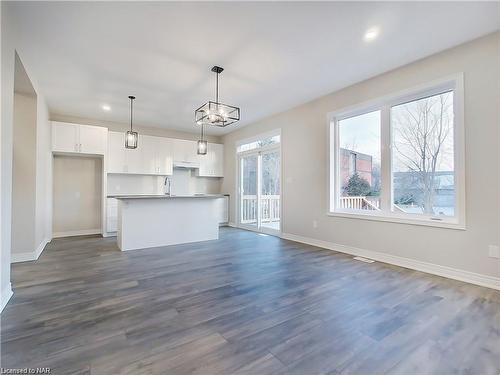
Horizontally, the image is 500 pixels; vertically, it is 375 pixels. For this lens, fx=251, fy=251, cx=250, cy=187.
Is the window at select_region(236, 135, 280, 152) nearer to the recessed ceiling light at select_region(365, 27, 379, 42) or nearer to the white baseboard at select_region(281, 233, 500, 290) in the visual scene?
the white baseboard at select_region(281, 233, 500, 290)

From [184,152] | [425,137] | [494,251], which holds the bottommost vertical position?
[494,251]

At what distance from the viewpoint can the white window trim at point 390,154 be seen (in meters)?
2.92

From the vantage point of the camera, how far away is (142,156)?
624 cm

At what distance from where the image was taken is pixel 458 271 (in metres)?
2.93

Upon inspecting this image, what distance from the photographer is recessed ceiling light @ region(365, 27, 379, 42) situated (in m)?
2.64

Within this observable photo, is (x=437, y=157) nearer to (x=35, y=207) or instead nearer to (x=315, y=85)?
(x=315, y=85)

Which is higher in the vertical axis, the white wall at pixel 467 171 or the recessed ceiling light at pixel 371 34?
the recessed ceiling light at pixel 371 34

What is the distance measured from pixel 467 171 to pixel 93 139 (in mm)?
6562

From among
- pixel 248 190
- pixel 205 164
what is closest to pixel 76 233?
pixel 205 164

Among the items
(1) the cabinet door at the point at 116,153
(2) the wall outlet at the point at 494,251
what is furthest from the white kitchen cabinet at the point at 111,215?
(2) the wall outlet at the point at 494,251

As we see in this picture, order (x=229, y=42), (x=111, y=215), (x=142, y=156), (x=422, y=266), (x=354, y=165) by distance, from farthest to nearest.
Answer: (x=142, y=156) → (x=111, y=215) → (x=354, y=165) → (x=422, y=266) → (x=229, y=42)

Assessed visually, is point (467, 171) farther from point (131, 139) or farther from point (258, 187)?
point (131, 139)

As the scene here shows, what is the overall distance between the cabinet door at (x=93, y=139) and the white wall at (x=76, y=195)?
555mm

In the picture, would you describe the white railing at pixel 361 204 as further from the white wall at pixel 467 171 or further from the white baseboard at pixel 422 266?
the white baseboard at pixel 422 266
